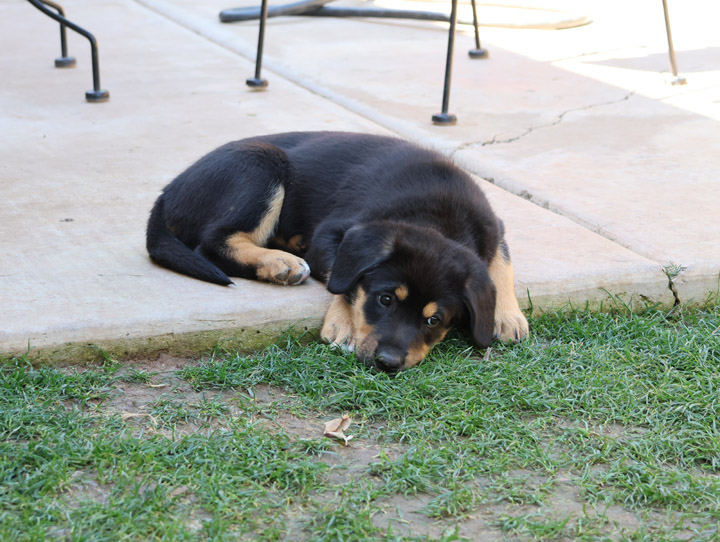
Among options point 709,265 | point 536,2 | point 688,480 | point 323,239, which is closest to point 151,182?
point 323,239

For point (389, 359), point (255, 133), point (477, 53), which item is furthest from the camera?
point (477, 53)

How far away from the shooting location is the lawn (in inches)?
86.1

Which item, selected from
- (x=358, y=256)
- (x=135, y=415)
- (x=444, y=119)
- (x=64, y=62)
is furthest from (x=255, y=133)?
(x=135, y=415)

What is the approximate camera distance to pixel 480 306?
3.02 m

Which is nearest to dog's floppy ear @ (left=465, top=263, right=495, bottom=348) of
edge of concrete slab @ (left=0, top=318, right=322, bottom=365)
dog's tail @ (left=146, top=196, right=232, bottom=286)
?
edge of concrete slab @ (left=0, top=318, right=322, bottom=365)

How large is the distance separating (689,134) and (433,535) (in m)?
3.96

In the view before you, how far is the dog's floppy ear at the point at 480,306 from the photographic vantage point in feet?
9.89

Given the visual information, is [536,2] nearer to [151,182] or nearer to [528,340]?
[151,182]

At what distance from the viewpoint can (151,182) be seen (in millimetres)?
4488

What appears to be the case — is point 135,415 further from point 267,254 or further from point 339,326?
point 267,254

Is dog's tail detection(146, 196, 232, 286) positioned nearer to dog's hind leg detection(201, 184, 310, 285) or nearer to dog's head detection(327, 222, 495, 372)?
dog's hind leg detection(201, 184, 310, 285)

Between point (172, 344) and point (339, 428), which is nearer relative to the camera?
point (339, 428)

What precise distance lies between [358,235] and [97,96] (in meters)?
3.49

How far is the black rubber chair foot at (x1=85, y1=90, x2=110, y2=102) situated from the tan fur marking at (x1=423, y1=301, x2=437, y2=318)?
3758 millimetres
